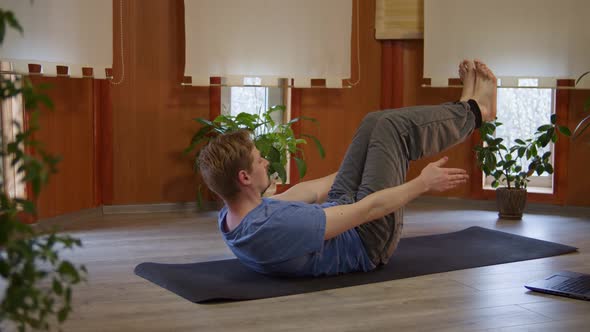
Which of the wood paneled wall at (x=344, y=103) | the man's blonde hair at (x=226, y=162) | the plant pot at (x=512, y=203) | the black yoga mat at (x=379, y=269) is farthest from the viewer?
the wood paneled wall at (x=344, y=103)

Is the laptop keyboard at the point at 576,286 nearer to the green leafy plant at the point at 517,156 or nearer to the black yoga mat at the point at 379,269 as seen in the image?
the black yoga mat at the point at 379,269

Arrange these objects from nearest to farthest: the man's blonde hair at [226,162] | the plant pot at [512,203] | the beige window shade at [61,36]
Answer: the man's blonde hair at [226,162] < the beige window shade at [61,36] < the plant pot at [512,203]

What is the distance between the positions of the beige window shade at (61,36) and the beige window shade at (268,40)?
0.55 metres

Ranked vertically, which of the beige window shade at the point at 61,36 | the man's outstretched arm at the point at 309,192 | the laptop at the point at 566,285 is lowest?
the laptop at the point at 566,285

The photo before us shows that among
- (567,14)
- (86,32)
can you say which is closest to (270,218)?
(86,32)

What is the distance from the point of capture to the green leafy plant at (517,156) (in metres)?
4.60

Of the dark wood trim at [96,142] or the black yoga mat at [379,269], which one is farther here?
the dark wood trim at [96,142]

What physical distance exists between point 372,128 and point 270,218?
1.90ft

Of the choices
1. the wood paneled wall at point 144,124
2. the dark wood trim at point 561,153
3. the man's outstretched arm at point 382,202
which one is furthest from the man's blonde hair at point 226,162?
the dark wood trim at point 561,153

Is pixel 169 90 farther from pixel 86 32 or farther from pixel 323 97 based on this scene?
pixel 323 97

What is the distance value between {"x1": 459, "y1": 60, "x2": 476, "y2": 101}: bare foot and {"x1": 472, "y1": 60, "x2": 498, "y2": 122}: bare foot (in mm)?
19

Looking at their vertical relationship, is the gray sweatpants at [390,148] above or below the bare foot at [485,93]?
below

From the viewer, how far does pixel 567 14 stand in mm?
4707

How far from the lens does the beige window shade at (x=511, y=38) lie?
185 inches
